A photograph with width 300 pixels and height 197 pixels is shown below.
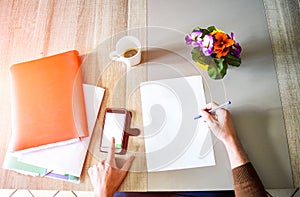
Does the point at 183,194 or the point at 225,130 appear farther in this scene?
the point at 183,194

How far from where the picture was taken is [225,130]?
719mm

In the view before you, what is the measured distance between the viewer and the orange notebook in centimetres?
75

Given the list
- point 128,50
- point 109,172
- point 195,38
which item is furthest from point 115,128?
point 195,38

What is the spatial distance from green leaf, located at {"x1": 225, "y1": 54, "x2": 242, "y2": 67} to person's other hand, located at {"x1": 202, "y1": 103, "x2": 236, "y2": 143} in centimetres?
13

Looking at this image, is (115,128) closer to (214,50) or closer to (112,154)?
(112,154)

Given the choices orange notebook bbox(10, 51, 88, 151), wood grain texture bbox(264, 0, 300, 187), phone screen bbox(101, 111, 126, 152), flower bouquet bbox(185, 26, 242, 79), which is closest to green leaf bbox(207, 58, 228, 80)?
flower bouquet bbox(185, 26, 242, 79)

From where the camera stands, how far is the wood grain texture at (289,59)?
0.72 meters

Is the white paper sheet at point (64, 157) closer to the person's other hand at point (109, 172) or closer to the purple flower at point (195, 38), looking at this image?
the person's other hand at point (109, 172)

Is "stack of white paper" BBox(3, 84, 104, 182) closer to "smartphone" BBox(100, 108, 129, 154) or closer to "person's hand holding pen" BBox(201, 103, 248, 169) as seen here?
"smartphone" BBox(100, 108, 129, 154)

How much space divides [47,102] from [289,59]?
0.72 meters

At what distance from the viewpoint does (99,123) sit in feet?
2.51

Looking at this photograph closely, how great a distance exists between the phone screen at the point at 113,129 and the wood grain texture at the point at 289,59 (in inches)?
17.8

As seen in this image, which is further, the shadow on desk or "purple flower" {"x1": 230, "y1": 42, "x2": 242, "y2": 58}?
the shadow on desk

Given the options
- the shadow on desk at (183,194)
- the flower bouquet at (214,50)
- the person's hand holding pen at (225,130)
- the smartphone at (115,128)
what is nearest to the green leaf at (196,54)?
the flower bouquet at (214,50)
